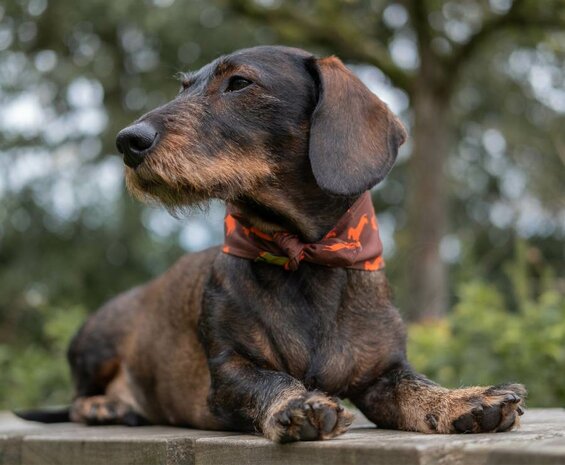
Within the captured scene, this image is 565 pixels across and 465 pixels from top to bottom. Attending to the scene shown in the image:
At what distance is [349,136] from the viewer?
13.1ft

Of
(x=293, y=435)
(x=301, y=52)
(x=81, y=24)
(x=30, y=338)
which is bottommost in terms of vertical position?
(x=30, y=338)

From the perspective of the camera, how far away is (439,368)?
22.3 ft

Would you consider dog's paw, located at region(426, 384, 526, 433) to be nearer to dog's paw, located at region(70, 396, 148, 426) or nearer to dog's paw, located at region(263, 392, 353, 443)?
dog's paw, located at region(263, 392, 353, 443)

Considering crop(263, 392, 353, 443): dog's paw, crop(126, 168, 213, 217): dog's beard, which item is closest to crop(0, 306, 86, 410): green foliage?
crop(126, 168, 213, 217): dog's beard

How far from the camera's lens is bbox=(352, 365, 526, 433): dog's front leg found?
3436 mm

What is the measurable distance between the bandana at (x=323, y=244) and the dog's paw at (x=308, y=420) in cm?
80

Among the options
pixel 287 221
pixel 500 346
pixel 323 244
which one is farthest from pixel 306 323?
pixel 500 346

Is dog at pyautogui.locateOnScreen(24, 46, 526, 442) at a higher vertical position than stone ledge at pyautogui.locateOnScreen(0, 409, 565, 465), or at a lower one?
higher

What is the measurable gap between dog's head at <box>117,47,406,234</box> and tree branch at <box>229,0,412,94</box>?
7.91 meters

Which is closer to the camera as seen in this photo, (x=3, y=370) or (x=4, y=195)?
(x=3, y=370)

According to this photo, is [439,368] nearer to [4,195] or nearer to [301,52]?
[301,52]

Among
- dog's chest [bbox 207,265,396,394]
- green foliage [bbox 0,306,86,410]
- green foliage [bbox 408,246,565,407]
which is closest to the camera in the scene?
dog's chest [bbox 207,265,396,394]

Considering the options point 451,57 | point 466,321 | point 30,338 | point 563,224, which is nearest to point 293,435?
point 466,321

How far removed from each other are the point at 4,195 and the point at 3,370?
4.67m
